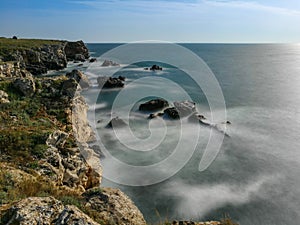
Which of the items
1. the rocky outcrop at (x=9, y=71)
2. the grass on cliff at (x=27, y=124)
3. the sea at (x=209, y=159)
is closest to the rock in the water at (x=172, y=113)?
the sea at (x=209, y=159)

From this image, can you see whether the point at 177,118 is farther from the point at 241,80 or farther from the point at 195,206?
the point at 241,80

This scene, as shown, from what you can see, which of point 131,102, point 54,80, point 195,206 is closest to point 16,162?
point 195,206

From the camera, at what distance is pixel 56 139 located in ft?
60.7

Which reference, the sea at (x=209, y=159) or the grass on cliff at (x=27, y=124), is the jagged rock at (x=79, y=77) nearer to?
the sea at (x=209, y=159)

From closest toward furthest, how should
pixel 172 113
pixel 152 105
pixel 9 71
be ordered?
1. pixel 9 71
2. pixel 172 113
3. pixel 152 105

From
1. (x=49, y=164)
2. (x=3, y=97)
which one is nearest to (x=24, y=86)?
(x=3, y=97)

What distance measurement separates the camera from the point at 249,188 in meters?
24.8

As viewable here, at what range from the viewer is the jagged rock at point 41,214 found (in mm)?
A: 6911

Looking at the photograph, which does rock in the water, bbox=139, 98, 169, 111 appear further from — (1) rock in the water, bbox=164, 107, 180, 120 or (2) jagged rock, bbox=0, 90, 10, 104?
(2) jagged rock, bbox=0, 90, 10, 104

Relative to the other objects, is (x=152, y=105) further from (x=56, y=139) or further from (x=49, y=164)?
(x=49, y=164)

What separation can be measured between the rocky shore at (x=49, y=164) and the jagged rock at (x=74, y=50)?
8761cm

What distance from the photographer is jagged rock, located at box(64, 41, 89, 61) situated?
123 m

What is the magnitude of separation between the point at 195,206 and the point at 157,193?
3.63m

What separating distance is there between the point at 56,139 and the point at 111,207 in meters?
9.55
